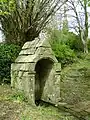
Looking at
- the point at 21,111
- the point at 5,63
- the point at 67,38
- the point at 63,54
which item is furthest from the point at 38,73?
the point at 67,38

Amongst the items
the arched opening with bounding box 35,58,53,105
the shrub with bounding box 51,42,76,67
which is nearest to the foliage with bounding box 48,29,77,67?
the shrub with bounding box 51,42,76,67

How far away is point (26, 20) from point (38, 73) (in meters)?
3.69

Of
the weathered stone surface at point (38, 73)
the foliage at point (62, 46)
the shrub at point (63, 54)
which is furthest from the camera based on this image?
the foliage at point (62, 46)

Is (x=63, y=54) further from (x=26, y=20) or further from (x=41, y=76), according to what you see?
(x=41, y=76)

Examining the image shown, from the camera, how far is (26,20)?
12.4m

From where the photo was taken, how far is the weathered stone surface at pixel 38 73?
8.05 m

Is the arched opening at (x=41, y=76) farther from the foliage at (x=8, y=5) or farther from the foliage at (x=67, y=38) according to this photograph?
the foliage at (x=67, y=38)

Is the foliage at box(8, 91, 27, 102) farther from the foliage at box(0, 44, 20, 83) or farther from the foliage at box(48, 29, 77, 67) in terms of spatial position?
the foliage at box(48, 29, 77, 67)

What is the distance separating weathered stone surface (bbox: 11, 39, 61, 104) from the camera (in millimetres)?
8055

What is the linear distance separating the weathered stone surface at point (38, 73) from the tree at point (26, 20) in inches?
130

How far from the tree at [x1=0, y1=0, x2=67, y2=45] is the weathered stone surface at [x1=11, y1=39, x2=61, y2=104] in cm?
330

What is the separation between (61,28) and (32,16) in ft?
24.4

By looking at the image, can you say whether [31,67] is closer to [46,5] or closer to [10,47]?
[10,47]

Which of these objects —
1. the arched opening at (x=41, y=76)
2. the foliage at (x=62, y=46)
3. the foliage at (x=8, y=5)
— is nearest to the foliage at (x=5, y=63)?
the arched opening at (x=41, y=76)
